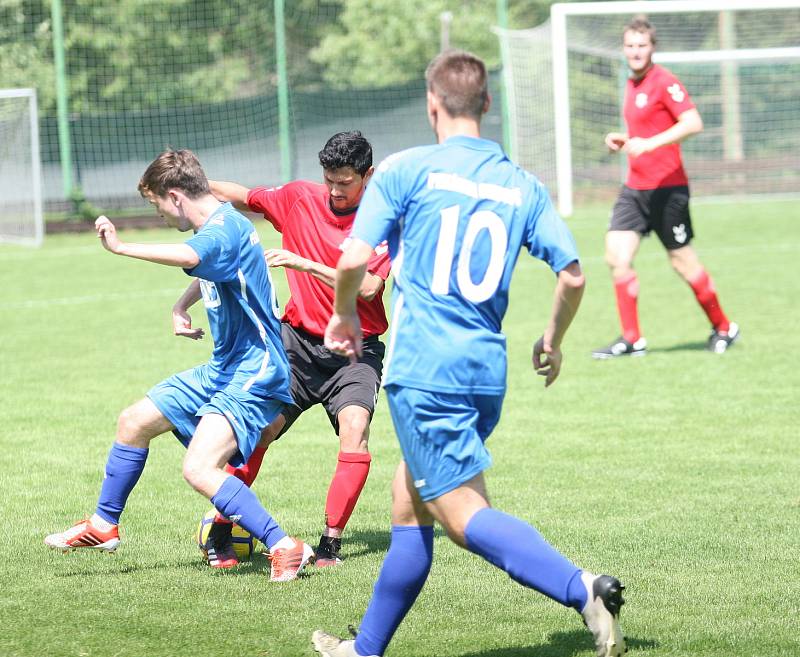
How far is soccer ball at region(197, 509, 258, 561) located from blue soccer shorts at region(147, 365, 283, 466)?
1.19 feet

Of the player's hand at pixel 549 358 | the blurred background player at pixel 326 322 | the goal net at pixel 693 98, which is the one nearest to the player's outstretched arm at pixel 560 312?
Result: the player's hand at pixel 549 358

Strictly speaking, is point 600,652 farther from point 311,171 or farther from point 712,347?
point 311,171

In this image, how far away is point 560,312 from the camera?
4.02m

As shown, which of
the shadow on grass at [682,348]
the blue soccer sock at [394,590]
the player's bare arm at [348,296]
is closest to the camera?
the player's bare arm at [348,296]

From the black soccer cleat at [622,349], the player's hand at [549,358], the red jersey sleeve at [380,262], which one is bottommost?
the black soccer cleat at [622,349]

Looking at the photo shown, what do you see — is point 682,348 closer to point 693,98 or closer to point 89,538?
point 89,538

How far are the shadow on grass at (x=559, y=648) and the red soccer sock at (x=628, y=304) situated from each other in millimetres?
6463

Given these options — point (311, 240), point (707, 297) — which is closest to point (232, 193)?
point (311, 240)

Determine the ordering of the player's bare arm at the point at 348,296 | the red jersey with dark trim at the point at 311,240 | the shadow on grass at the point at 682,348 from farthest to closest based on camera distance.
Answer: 1. the shadow on grass at the point at 682,348
2. the red jersey with dark trim at the point at 311,240
3. the player's bare arm at the point at 348,296

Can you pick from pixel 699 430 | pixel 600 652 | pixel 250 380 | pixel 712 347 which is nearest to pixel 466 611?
pixel 600 652

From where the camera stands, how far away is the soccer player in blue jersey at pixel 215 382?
4.98 m

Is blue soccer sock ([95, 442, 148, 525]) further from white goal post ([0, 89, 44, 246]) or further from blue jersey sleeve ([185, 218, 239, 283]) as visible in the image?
white goal post ([0, 89, 44, 246])

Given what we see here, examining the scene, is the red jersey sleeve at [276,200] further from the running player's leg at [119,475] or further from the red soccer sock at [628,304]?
the red soccer sock at [628,304]

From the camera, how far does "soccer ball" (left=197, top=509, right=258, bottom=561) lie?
5.41 metres
